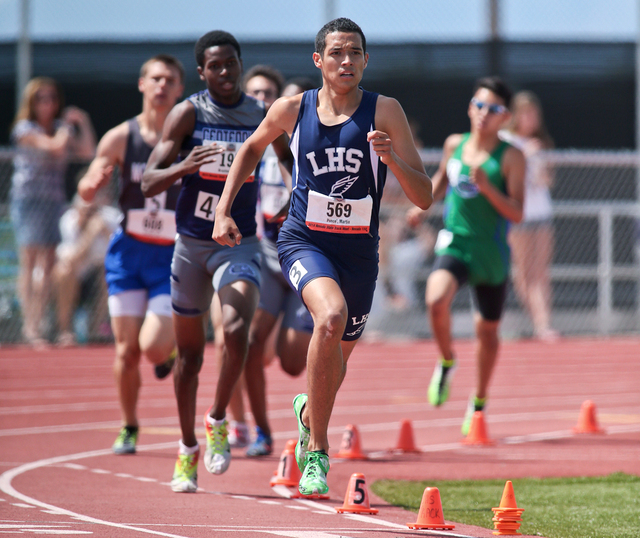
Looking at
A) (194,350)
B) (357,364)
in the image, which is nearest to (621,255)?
(357,364)

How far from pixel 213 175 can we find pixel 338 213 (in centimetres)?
122

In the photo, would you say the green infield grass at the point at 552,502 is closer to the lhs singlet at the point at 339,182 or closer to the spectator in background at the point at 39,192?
the lhs singlet at the point at 339,182

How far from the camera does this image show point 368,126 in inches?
200

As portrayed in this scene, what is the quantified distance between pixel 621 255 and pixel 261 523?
11819 mm

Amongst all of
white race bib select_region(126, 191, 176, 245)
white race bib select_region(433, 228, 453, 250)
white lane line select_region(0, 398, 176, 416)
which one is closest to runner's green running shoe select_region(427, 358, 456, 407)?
white race bib select_region(433, 228, 453, 250)

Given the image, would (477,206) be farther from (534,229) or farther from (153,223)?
(534,229)

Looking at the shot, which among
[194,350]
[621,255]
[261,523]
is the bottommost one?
[261,523]

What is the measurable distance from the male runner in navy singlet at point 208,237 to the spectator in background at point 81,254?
7.36m

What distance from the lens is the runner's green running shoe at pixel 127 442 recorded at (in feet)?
23.9

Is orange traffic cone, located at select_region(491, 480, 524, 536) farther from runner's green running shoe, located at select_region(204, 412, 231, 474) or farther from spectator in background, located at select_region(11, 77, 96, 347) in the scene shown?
spectator in background, located at select_region(11, 77, 96, 347)

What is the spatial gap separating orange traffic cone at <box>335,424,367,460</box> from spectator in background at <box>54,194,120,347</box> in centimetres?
679

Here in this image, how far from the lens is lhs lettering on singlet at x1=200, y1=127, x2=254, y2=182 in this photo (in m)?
6.02

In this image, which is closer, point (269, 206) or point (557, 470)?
point (557, 470)

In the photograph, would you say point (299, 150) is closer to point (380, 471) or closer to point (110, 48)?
point (380, 471)
